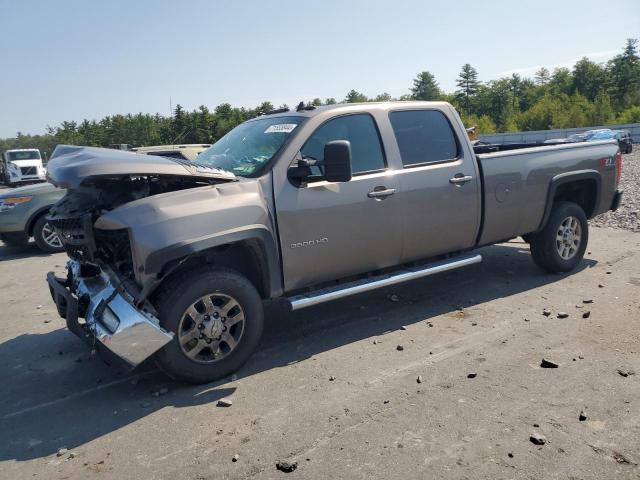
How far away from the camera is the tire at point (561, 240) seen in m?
6.31

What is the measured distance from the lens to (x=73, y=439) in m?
3.39

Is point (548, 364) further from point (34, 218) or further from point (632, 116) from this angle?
point (632, 116)

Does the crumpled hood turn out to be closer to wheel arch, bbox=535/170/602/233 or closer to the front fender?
the front fender

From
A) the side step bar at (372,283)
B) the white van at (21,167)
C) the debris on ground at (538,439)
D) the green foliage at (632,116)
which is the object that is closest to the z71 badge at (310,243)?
the side step bar at (372,283)

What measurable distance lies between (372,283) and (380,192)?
0.81m

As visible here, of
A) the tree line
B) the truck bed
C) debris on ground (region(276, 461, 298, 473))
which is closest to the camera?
debris on ground (region(276, 461, 298, 473))

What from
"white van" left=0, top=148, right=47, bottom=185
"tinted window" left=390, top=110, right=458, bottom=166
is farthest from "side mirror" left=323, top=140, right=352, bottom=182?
"white van" left=0, top=148, right=47, bottom=185

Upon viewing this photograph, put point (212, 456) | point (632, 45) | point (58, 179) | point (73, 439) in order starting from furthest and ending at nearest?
point (632, 45), point (58, 179), point (73, 439), point (212, 456)

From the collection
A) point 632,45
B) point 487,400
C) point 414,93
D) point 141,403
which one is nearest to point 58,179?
point 141,403

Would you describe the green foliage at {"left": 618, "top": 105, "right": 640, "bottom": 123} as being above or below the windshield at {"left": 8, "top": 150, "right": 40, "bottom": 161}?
below

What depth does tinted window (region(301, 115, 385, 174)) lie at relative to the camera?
183 inches

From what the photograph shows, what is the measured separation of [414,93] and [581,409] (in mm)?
110555

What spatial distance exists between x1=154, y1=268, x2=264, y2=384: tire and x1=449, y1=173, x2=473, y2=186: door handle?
235 centimetres

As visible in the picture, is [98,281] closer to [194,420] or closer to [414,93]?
[194,420]
